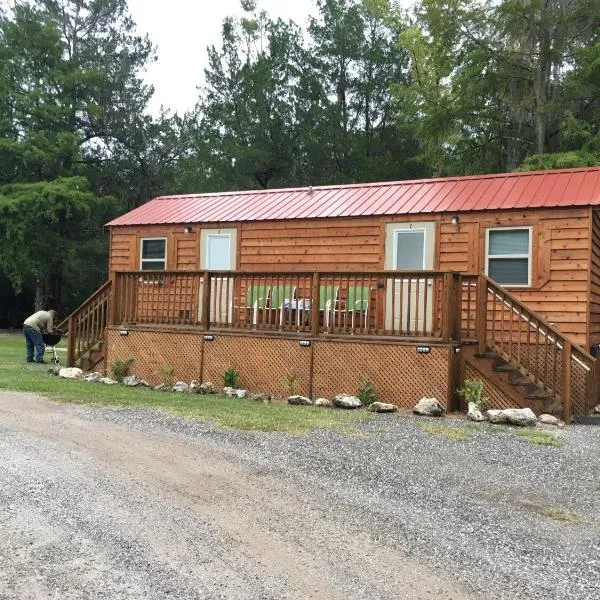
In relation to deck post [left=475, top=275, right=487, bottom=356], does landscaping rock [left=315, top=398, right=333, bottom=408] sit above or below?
below

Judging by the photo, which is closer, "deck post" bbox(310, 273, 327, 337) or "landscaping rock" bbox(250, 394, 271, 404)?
"landscaping rock" bbox(250, 394, 271, 404)

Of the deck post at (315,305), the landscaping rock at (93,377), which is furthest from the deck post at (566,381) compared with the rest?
the landscaping rock at (93,377)

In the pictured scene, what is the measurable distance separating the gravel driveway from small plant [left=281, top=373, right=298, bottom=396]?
115 inches

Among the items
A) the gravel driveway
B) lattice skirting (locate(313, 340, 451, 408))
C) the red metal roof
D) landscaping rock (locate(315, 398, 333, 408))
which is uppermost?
the red metal roof

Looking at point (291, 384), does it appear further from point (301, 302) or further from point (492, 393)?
point (492, 393)

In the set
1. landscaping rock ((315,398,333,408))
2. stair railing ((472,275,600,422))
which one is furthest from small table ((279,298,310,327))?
stair railing ((472,275,600,422))

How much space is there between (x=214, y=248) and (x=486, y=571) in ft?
32.7

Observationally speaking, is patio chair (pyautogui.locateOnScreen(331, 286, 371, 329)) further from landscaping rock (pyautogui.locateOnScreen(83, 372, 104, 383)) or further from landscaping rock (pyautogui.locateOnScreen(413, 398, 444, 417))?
landscaping rock (pyautogui.locateOnScreen(83, 372, 104, 383))

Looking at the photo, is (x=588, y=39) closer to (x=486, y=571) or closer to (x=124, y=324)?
(x=124, y=324)

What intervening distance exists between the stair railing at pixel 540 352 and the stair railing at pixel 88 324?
21.9 ft

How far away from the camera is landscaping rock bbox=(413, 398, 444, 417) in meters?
8.19

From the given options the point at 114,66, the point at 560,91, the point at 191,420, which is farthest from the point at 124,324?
the point at 114,66

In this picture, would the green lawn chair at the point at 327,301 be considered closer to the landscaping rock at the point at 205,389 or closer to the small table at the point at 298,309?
the small table at the point at 298,309

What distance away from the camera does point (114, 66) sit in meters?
30.3
